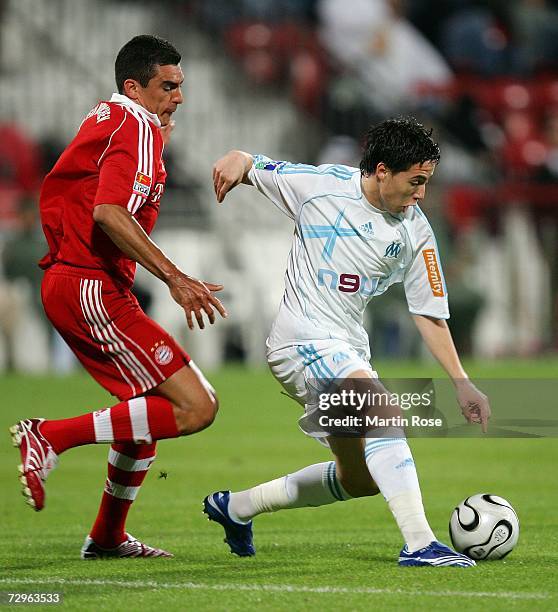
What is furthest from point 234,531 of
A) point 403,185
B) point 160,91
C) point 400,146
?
point 160,91

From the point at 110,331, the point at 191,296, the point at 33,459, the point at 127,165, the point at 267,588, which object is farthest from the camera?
the point at 110,331

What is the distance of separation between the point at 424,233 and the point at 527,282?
44.7ft

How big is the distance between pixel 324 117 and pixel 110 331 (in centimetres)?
→ 1543

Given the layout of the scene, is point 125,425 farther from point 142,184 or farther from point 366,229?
point 366,229

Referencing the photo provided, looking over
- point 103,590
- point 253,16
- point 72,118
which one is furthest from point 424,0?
point 103,590

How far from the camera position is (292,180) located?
5902 millimetres

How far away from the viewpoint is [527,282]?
19.1m

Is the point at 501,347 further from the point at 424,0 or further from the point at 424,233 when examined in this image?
the point at 424,233

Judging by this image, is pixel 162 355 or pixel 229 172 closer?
pixel 162 355

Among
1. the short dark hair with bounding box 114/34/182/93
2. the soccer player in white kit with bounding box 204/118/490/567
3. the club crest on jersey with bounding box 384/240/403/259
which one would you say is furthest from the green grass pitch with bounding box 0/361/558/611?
the short dark hair with bounding box 114/34/182/93

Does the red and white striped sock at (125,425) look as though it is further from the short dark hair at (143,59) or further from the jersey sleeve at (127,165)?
the short dark hair at (143,59)

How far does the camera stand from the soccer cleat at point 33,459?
5137 mm

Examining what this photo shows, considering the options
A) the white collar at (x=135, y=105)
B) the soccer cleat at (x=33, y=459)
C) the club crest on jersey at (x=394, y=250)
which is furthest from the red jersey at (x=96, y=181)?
the club crest on jersey at (x=394, y=250)

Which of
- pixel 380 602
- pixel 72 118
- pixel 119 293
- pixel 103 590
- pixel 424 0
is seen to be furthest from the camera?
pixel 424 0
